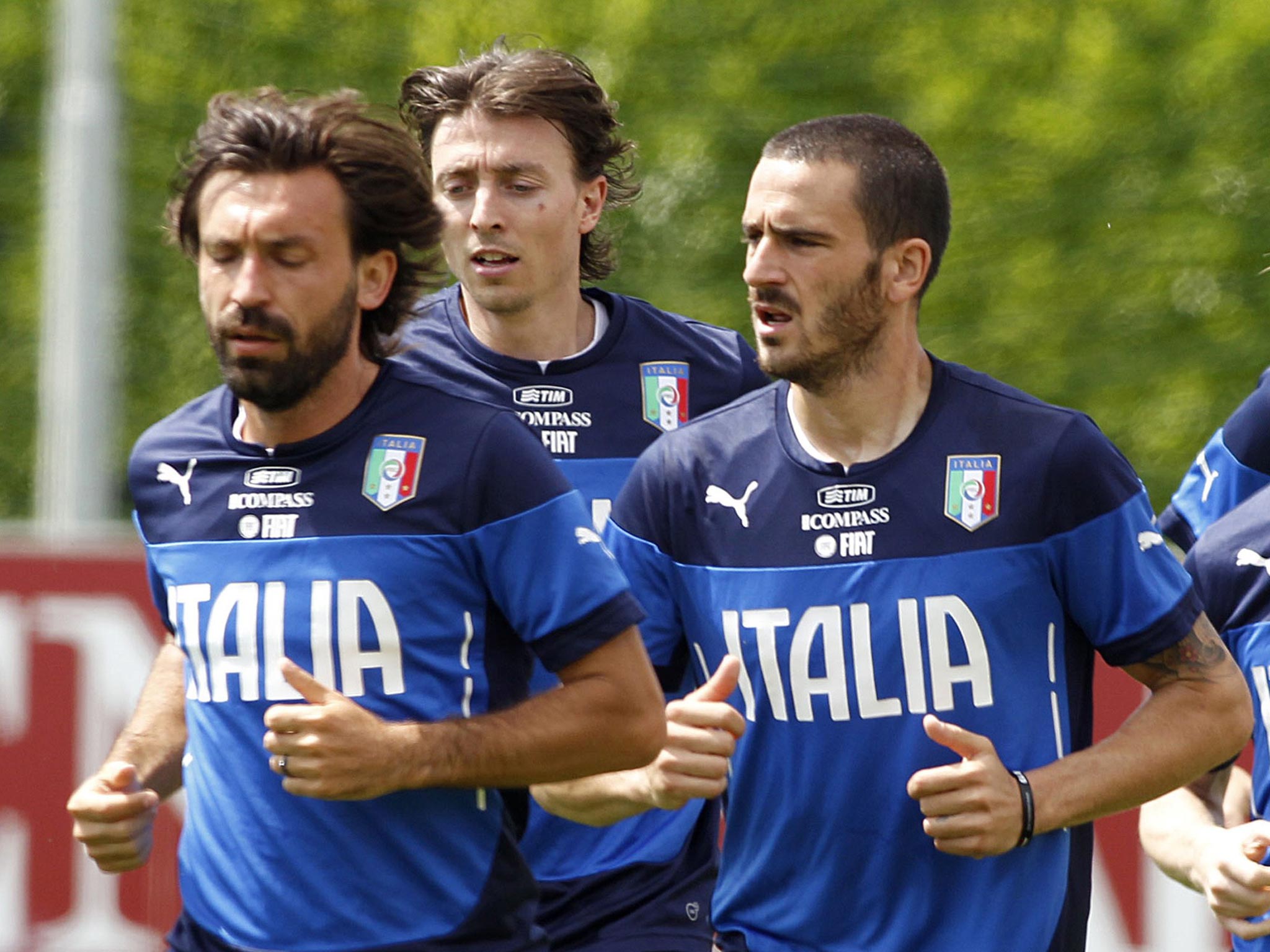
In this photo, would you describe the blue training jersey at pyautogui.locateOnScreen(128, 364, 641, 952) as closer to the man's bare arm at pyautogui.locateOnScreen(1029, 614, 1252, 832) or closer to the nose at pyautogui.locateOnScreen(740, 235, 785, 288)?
the nose at pyautogui.locateOnScreen(740, 235, 785, 288)

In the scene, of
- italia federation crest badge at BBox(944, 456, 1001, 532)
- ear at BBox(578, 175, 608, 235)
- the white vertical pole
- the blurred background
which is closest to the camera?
italia federation crest badge at BBox(944, 456, 1001, 532)

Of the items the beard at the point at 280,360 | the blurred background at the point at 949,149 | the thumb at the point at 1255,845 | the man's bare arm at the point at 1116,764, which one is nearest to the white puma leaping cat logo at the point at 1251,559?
the man's bare arm at the point at 1116,764

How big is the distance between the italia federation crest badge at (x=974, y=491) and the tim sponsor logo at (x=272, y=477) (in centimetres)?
108

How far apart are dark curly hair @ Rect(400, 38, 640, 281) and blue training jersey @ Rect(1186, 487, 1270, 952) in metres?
1.73

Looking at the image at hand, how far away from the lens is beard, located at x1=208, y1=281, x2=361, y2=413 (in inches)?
128

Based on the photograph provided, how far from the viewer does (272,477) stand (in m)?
3.36

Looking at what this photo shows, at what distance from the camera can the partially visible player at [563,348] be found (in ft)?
14.5

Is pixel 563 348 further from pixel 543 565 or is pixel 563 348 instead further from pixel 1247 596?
pixel 1247 596

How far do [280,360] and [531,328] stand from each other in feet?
4.54

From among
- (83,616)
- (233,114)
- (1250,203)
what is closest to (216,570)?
(233,114)

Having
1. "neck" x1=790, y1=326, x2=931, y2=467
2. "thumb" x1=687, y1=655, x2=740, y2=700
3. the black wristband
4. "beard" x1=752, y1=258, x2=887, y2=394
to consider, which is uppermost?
"beard" x1=752, y1=258, x2=887, y2=394

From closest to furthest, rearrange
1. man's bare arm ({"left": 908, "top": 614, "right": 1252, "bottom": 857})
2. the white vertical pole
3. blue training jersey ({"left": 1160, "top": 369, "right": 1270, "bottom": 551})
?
man's bare arm ({"left": 908, "top": 614, "right": 1252, "bottom": 857}) → blue training jersey ({"left": 1160, "top": 369, "right": 1270, "bottom": 551}) → the white vertical pole

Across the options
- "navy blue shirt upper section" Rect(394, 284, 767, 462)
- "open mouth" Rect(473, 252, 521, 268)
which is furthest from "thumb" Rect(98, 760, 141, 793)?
"open mouth" Rect(473, 252, 521, 268)

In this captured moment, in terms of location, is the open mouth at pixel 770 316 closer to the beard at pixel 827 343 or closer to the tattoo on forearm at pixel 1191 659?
the beard at pixel 827 343
